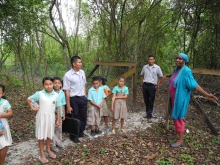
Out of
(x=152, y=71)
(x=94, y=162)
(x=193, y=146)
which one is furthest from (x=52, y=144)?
(x=152, y=71)

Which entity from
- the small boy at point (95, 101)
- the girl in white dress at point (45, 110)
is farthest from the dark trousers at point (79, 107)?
the girl in white dress at point (45, 110)

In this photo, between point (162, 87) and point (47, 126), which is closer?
point (47, 126)

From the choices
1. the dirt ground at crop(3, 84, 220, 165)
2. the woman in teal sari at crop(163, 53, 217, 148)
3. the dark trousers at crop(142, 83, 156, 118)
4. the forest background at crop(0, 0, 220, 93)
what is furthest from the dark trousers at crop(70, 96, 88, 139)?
the forest background at crop(0, 0, 220, 93)

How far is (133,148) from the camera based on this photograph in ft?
10.8

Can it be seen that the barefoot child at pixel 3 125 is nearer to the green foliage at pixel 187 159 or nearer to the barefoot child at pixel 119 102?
the barefoot child at pixel 119 102

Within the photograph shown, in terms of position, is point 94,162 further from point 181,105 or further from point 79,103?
point 181,105

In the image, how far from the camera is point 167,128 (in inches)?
160

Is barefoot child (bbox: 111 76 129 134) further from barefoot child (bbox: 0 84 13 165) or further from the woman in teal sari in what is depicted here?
barefoot child (bbox: 0 84 13 165)

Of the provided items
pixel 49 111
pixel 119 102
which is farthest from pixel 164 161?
pixel 49 111

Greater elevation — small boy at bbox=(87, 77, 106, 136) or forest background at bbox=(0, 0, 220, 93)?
forest background at bbox=(0, 0, 220, 93)

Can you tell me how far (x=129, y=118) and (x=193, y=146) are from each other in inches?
69.6

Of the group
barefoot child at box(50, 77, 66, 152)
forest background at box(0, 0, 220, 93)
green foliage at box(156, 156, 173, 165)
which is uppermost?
forest background at box(0, 0, 220, 93)

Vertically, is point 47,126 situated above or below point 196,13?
below

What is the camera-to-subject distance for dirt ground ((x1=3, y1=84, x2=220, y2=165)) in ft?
9.71
